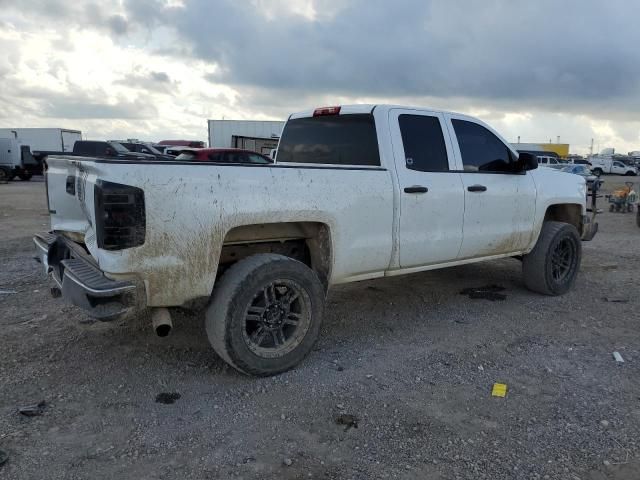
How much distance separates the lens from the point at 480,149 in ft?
17.3

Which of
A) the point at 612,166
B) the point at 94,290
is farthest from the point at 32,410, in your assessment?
the point at 612,166

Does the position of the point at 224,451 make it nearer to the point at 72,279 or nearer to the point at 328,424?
the point at 328,424

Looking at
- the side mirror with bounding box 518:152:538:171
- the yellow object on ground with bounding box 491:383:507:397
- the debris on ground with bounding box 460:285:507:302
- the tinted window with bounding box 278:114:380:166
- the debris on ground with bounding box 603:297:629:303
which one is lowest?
the yellow object on ground with bounding box 491:383:507:397

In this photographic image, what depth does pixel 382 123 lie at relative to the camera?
14.9 ft

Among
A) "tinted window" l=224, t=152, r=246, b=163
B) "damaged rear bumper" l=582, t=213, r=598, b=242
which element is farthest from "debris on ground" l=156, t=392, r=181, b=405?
"tinted window" l=224, t=152, r=246, b=163

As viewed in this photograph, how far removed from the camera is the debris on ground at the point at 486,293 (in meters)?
6.03

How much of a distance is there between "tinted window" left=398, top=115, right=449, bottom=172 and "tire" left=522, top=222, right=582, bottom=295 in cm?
188

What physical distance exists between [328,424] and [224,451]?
657mm

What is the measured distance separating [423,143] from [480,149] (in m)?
0.86

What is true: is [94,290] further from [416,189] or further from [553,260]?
[553,260]

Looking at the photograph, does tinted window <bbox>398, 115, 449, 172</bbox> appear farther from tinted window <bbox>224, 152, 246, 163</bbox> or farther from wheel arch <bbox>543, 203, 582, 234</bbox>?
tinted window <bbox>224, 152, 246, 163</bbox>

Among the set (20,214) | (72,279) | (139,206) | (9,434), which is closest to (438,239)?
(139,206)

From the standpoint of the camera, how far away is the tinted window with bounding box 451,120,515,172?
16.7ft

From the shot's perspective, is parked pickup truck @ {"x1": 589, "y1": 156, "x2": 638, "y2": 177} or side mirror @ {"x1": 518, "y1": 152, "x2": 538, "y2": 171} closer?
side mirror @ {"x1": 518, "y1": 152, "x2": 538, "y2": 171}
